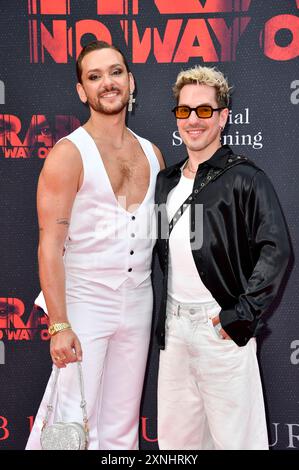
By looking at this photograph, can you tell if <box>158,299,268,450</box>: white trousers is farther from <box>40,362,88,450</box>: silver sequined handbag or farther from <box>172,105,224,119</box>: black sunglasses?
<box>172,105,224,119</box>: black sunglasses

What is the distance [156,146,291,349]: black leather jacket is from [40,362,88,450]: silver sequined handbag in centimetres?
59

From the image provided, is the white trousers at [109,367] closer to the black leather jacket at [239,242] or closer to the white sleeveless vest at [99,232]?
the white sleeveless vest at [99,232]

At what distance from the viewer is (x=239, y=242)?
2.78 metres

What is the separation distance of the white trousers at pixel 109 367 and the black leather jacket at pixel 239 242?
9.2 inches

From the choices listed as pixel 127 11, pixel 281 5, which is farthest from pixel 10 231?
pixel 281 5

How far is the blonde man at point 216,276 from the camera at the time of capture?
2.66 m

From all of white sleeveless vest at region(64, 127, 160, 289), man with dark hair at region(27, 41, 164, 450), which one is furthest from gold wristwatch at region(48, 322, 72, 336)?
white sleeveless vest at region(64, 127, 160, 289)

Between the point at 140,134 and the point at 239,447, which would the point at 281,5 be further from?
the point at 239,447

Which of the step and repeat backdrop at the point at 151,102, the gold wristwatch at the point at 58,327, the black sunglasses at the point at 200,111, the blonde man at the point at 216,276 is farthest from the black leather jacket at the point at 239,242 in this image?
the step and repeat backdrop at the point at 151,102

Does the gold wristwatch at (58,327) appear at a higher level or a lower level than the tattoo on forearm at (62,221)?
lower

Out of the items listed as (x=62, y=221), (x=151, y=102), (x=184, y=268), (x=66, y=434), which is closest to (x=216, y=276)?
(x=184, y=268)

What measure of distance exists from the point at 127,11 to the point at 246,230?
1669mm

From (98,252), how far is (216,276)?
642 mm

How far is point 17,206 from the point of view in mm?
3646
